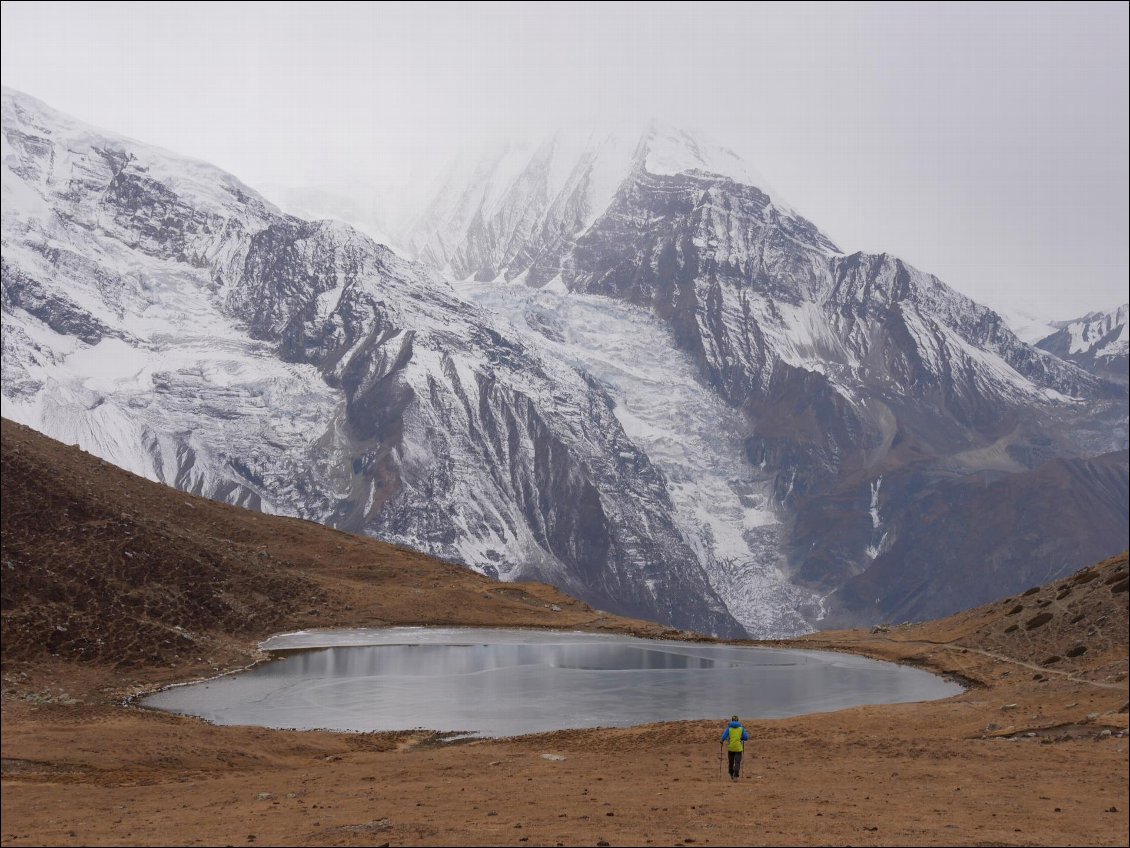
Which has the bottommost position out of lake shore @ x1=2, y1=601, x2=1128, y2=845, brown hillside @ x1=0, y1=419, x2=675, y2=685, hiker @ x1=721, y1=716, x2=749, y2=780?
lake shore @ x1=2, y1=601, x2=1128, y2=845

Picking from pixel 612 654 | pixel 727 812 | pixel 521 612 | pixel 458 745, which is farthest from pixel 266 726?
pixel 521 612

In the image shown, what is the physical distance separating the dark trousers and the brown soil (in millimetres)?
789

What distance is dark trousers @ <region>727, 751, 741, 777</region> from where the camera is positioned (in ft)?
140

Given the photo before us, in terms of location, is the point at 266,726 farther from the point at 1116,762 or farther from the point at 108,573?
the point at 1116,762

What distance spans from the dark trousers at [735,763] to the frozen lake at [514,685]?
2214cm

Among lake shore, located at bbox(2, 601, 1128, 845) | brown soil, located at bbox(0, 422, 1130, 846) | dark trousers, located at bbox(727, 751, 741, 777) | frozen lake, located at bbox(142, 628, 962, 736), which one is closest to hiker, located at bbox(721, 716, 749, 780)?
dark trousers, located at bbox(727, 751, 741, 777)

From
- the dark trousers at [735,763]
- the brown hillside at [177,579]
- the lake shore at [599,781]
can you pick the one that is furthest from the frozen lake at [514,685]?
the dark trousers at [735,763]

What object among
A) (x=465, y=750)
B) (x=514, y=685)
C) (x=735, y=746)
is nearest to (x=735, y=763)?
(x=735, y=746)

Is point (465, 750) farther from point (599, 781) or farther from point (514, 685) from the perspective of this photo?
point (514, 685)

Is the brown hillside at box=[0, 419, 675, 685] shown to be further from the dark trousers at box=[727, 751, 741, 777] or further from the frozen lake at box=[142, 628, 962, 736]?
the dark trousers at box=[727, 751, 741, 777]

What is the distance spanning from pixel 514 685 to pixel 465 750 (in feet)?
95.5

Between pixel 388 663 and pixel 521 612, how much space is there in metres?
42.1

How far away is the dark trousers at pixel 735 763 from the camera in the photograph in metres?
42.7

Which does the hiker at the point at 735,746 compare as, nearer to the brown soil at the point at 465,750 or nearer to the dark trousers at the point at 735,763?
the dark trousers at the point at 735,763
